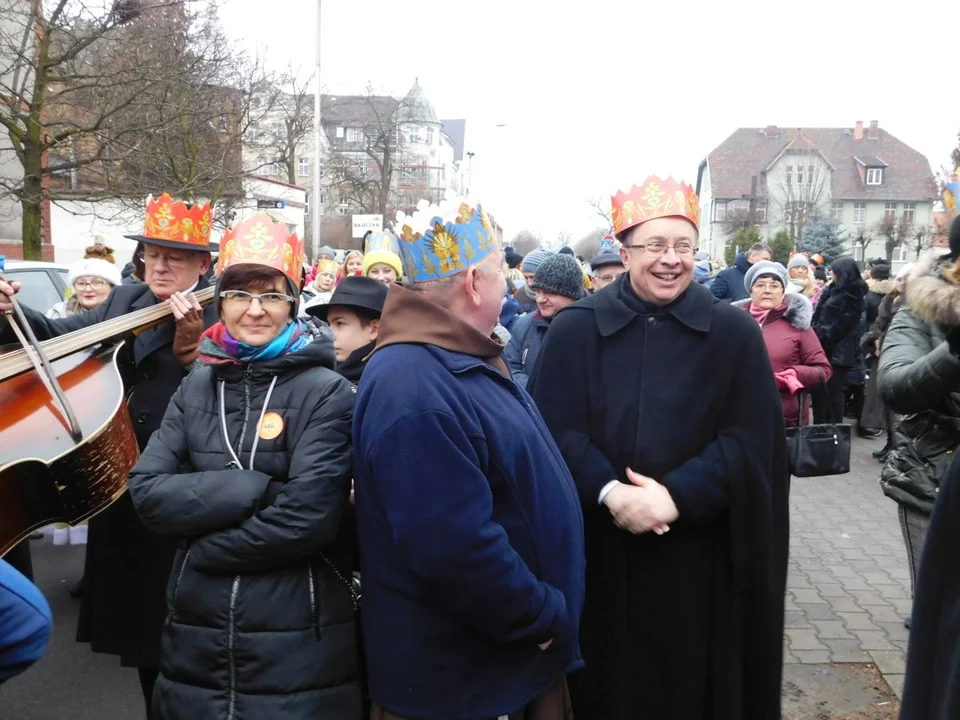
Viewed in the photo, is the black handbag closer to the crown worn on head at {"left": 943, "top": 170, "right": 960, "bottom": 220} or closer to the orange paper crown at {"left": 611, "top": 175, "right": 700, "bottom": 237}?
the crown worn on head at {"left": 943, "top": 170, "right": 960, "bottom": 220}

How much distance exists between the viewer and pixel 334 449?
2.41 meters

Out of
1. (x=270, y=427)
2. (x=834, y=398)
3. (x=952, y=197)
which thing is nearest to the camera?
(x=270, y=427)

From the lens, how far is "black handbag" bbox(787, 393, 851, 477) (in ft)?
15.2

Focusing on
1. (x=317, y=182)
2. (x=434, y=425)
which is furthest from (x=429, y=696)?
(x=317, y=182)

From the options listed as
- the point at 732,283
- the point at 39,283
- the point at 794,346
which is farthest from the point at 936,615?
the point at 39,283

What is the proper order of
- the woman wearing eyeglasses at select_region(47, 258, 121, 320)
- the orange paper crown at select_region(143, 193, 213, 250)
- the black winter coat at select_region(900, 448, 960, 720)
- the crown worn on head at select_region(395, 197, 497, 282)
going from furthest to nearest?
the woman wearing eyeglasses at select_region(47, 258, 121, 320)
the orange paper crown at select_region(143, 193, 213, 250)
the crown worn on head at select_region(395, 197, 497, 282)
the black winter coat at select_region(900, 448, 960, 720)

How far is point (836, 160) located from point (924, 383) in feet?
251

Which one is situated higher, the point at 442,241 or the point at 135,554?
the point at 442,241

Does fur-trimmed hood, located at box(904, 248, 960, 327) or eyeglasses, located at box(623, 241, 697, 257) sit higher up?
eyeglasses, located at box(623, 241, 697, 257)

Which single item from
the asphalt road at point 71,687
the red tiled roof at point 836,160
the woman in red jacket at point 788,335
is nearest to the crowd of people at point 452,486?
the asphalt road at point 71,687

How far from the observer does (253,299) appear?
2660mm

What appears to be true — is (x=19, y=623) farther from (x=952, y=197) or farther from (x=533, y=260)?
(x=533, y=260)

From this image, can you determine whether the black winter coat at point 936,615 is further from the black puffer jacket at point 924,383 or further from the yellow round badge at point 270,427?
the yellow round badge at point 270,427

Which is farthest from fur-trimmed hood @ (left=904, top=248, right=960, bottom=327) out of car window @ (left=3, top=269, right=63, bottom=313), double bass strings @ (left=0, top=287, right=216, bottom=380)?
car window @ (left=3, top=269, right=63, bottom=313)
